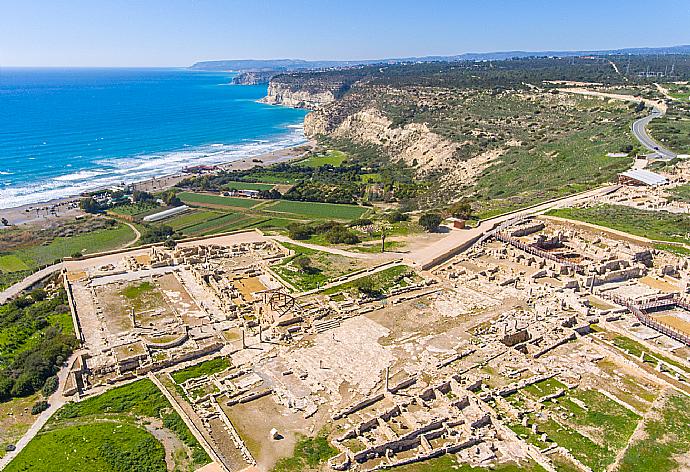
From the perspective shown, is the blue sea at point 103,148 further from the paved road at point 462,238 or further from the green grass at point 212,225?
the paved road at point 462,238

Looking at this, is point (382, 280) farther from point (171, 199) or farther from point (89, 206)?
point (89, 206)

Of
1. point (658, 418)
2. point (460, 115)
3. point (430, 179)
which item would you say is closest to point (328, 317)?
point (658, 418)

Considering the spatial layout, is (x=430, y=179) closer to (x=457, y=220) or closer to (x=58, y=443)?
(x=457, y=220)

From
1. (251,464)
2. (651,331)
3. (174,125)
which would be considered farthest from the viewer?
(174,125)

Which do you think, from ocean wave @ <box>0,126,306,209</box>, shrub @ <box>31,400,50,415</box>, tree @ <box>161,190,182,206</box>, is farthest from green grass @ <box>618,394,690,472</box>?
ocean wave @ <box>0,126,306,209</box>

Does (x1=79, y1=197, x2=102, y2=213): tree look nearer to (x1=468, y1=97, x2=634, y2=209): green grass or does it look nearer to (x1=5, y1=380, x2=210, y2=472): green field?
(x1=468, y1=97, x2=634, y2=209): green grass

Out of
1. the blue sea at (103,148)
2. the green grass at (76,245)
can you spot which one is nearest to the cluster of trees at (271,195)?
the green grass at (76,245)

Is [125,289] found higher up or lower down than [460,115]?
lower down
